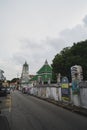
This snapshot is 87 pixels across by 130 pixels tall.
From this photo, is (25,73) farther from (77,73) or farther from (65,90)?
(77,73)

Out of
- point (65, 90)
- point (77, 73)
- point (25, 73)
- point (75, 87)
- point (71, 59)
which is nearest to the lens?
point (75, 87)

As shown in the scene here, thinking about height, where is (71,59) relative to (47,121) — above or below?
above

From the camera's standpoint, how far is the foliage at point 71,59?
189 feet

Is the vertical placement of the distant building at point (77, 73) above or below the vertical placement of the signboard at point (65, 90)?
above

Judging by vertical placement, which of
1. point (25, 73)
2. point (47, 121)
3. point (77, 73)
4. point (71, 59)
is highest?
point (25, 73)

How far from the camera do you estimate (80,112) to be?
57.0 feet

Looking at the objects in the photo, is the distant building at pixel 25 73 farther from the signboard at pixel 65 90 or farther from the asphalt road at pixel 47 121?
the asphalt road at pixel 47 121

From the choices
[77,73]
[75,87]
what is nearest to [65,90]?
[77,73]

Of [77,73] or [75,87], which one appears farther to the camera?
[77,73]

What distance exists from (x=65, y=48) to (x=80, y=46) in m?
7.03

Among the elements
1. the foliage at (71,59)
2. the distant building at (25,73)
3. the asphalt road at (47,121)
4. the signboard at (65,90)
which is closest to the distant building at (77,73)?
the signboard at (65,90)

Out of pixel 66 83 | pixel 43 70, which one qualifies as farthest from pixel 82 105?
pixel 43 70

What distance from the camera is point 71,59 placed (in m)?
58.0

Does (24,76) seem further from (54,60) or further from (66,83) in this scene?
(66,83)
